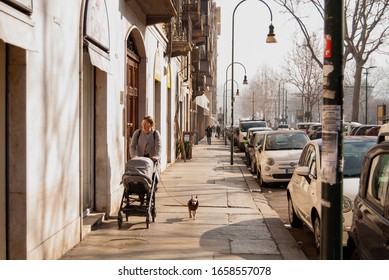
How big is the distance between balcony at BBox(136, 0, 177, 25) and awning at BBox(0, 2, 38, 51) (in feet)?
24.8

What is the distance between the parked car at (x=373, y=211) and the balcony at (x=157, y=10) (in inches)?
345

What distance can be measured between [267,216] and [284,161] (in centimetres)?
524

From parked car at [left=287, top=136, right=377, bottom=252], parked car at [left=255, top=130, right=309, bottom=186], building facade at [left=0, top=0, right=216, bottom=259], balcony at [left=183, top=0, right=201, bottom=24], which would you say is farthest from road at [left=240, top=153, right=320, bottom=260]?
balcony at [left=183, top=0, right=201, bottom=24]

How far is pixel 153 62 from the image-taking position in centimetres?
1552

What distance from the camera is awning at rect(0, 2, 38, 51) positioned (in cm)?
455

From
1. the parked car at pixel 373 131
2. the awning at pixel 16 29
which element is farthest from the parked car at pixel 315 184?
the parked car at pixel 373 131

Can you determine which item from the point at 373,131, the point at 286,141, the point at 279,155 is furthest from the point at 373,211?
the point at 373,131

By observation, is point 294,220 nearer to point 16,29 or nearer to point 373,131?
point 16,29

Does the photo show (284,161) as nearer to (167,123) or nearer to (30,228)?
(167,123)

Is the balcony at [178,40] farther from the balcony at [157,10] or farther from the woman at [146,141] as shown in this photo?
the woman at [146,141]

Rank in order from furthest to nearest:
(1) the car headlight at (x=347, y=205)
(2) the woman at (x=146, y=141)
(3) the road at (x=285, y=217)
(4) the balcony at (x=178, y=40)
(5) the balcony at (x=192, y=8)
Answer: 1. (5) the balcony at (x=192, y=8)
2. (4) the balcony at (x=178, y=40)
3. (2) the woman at (x=146, y=141)
4. (3) the road at (x=285, y=217)
5. (1) the car headlight at (x=347, y=205)

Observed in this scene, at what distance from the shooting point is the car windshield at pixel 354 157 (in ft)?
25.6

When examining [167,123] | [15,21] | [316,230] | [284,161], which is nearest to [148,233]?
[316,230]

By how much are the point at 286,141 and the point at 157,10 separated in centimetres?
609
